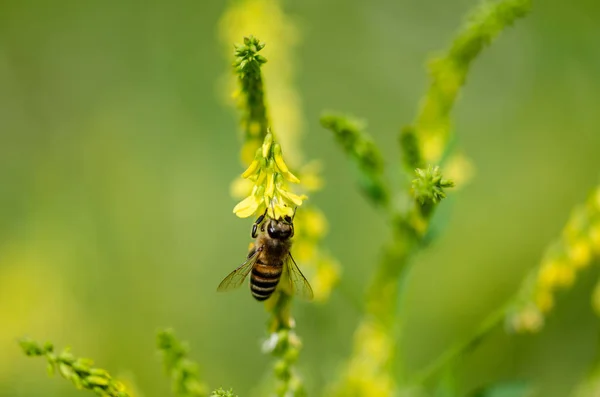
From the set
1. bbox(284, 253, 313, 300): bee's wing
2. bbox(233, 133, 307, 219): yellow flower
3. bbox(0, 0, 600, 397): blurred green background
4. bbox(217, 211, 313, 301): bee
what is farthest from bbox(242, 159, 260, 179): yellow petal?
bbox(0, 0, 600, 397): blurred green background

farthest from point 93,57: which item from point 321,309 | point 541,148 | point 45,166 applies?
point 321,309

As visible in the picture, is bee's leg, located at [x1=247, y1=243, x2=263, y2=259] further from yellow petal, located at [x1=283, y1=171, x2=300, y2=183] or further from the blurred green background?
the blurred green background

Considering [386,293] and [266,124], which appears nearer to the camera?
[266,124]

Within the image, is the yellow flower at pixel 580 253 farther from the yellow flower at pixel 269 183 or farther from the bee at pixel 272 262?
the yellow flower at pixel 269 183

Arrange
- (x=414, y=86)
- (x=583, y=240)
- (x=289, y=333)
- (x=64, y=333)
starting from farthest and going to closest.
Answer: (x=414, y=86), (x=64, y=333), (x=583, y=240), (x=289, y=333)

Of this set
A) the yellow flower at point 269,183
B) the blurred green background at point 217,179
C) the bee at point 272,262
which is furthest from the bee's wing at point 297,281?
the blurred green background at point 217,179

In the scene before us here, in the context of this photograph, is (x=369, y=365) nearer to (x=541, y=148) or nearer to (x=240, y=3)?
(x=240, y=3)

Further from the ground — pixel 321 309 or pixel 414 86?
pixel 414 86
